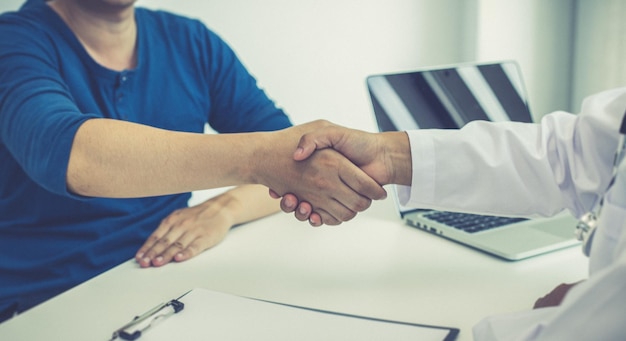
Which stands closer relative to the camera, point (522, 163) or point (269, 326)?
point (269, 326)

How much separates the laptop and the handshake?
112 mm

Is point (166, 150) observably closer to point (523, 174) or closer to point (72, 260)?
point (72, 260)

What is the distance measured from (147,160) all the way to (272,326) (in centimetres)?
33

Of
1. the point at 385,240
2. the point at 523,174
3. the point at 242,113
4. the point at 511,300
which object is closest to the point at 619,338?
the point at 511,300

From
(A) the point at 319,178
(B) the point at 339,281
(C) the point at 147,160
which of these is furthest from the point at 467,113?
(C) the point at 147,160

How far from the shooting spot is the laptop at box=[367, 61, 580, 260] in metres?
0.79

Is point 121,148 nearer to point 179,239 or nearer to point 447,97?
point 179,239

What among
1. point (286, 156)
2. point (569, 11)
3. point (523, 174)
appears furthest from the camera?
point (569, 11)

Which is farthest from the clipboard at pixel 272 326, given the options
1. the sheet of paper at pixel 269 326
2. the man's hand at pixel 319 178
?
the man's hand at pixel 319 178

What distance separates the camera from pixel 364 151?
0.83 m

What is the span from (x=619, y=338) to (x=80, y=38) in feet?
3.33

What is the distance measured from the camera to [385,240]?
843 mm

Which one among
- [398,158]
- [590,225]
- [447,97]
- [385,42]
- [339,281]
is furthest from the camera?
[385,42]

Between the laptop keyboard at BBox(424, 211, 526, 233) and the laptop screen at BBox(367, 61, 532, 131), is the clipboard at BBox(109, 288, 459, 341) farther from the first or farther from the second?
the laptop screen at BBox(367, 61, 532, 131)
